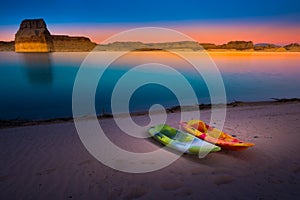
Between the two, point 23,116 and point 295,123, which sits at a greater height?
point 295,123

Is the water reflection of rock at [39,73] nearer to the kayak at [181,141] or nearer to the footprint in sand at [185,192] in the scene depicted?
the kayak at [181,141]

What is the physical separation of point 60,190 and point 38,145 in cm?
272

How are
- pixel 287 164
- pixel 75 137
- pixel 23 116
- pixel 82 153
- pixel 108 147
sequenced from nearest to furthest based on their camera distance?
1. pixel 287 164
2. pixel 82 153
3. pixel 108 147
4. pixel 75 137
5. pixel 23 116

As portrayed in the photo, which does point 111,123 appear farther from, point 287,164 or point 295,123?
point 295,123

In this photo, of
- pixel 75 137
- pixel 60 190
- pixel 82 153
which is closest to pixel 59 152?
pixel 82 153

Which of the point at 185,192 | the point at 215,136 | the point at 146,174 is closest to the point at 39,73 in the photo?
the point at 215,136

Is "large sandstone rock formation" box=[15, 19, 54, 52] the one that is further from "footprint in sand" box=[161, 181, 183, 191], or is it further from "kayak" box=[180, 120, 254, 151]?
"footprint in sand" box=[161, 181, 183, 191]

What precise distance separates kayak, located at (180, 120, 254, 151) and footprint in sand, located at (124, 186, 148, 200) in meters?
2.77

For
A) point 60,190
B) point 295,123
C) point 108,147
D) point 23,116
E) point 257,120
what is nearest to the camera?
point 60,190

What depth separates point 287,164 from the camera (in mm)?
5133

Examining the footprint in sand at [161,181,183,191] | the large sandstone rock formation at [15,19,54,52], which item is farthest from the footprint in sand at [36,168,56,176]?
the large sandstone rock formation at [15,19,54,52]

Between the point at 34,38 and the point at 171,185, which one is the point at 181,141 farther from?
the point at 34,38

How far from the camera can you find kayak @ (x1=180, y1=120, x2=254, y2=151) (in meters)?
5.70

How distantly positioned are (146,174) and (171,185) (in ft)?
2.38
